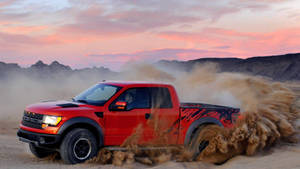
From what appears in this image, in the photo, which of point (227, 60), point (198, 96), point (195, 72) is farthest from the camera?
point (227, 60)

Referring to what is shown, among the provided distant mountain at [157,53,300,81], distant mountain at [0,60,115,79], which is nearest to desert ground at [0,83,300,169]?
distant mountain at [157,53,300,81]

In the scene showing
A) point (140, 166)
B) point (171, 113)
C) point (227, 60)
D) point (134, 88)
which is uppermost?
point (227, 60)

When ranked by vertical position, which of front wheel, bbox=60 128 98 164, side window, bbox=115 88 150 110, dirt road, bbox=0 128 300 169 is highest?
side window, bbox=115 88 150 110

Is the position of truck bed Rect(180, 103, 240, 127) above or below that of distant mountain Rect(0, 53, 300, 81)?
below

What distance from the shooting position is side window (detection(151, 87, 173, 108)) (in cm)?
834

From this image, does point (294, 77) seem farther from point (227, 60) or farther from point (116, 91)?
point (116, 91)

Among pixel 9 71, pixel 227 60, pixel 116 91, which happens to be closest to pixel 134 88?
pixel 116 91

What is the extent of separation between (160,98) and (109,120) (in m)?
1.34

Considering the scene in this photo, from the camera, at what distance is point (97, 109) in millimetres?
7797

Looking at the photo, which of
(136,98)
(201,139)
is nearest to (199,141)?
(201,139)

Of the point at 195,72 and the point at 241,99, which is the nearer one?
the point at 241,99

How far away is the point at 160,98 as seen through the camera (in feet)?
27.7

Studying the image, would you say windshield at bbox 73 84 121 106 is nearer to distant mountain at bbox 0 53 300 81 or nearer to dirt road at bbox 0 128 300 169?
dirt road at bbox 0 128 300 169

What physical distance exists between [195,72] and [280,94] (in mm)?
5358
